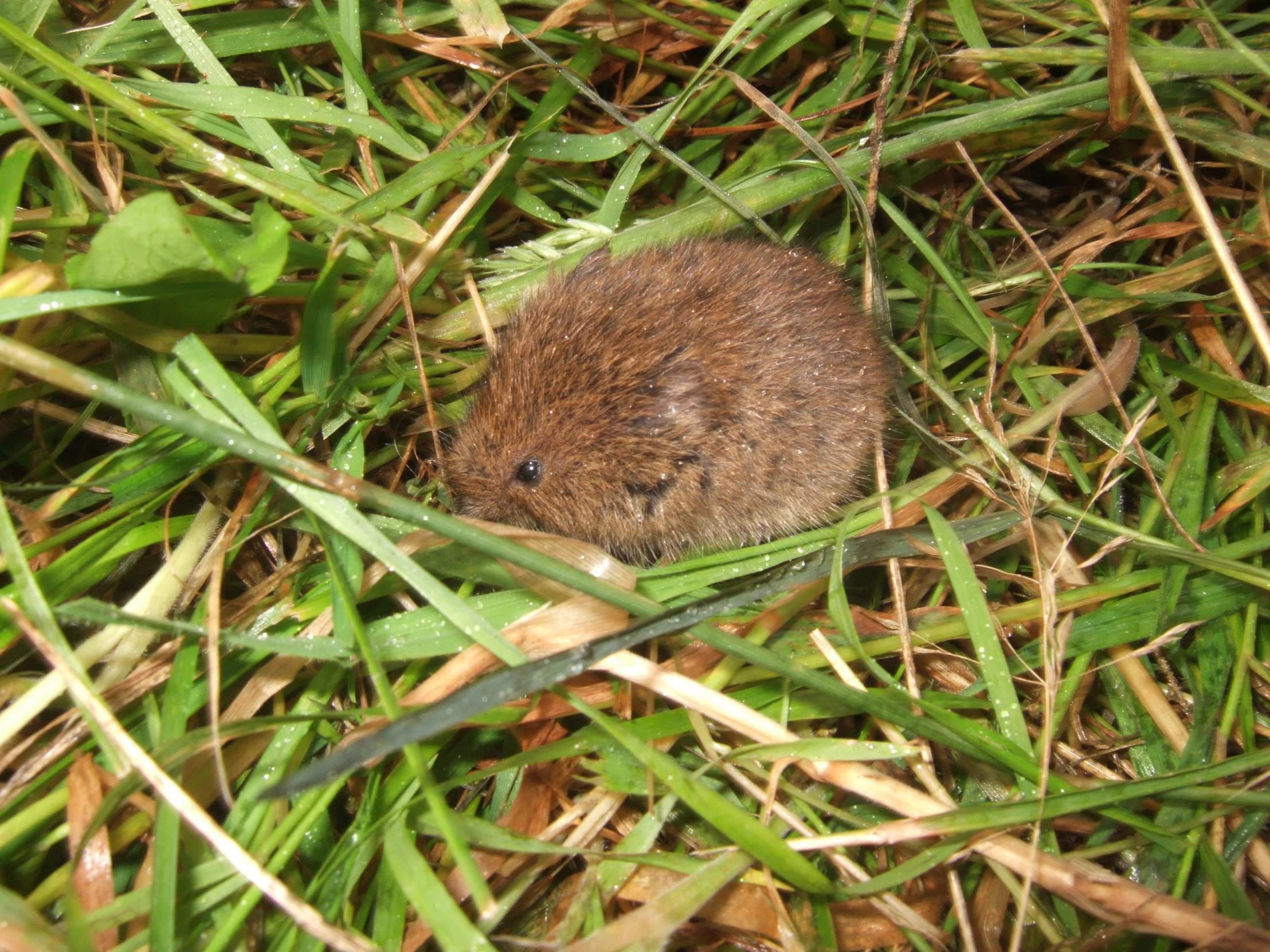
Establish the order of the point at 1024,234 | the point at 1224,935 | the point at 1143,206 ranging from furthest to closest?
1. the point at 1143,206
2. the point at 1024,234
3. the point at 1224,935

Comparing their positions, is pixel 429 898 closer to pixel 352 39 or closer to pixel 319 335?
pixel 319 335

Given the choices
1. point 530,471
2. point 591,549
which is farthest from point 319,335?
point 591,549

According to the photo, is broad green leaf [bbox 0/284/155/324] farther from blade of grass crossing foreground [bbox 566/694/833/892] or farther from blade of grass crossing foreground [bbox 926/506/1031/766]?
blade of grass crossing foreground [bbox 926/506/1031/766]

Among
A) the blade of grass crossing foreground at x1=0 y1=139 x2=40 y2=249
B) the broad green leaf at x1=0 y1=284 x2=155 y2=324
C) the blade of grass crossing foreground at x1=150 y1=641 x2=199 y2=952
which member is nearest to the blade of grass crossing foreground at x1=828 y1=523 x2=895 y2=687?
the blade of grass crossing foreground at x1=150 y1=641 x2=199 y2=952

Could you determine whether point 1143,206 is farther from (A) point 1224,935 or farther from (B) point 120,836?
(B) point 120,836

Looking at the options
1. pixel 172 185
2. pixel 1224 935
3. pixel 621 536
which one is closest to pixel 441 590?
pixel 621 536

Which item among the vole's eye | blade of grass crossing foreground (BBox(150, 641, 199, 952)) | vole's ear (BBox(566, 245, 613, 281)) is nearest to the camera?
blade of grass crossing foreground (BBox(150, 641, 199, 952))
